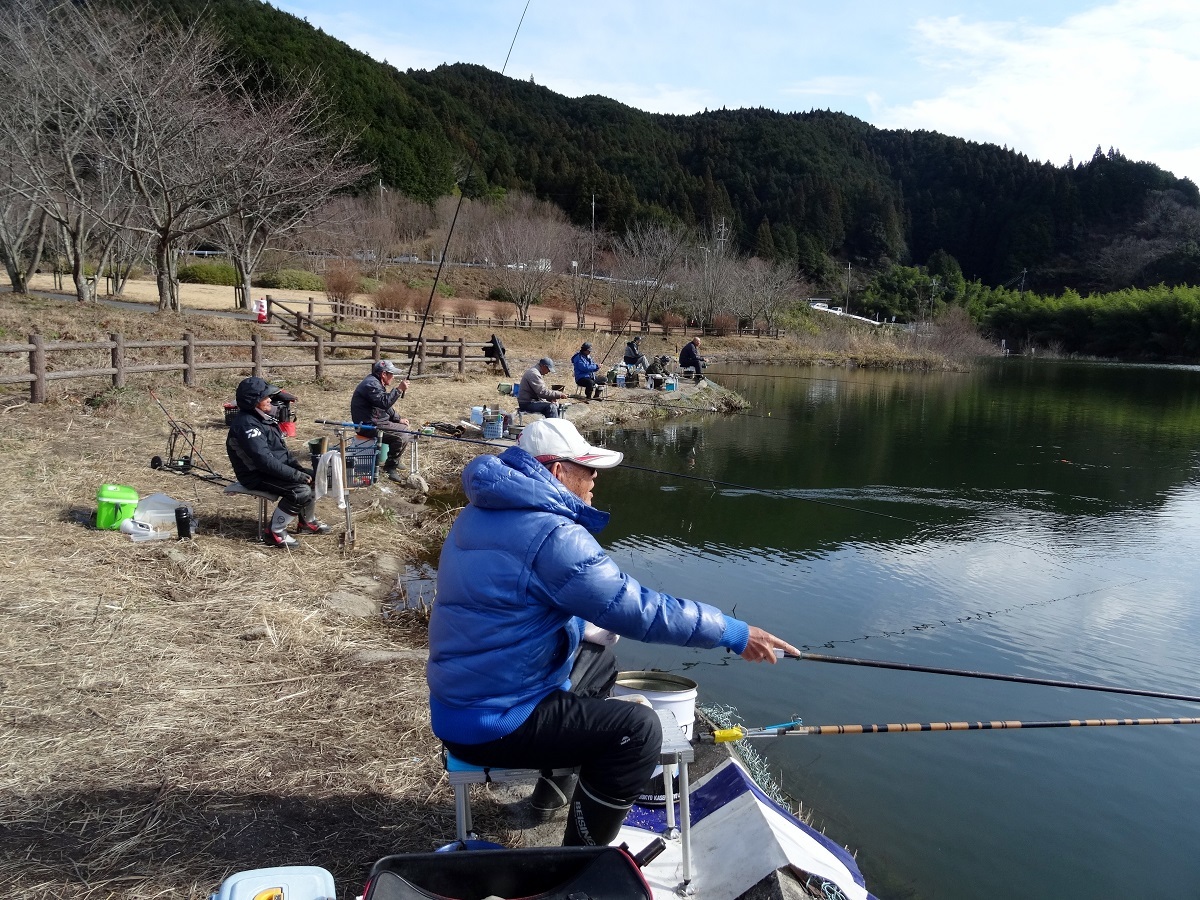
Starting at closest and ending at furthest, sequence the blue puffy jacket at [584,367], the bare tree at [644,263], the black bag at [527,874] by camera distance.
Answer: the black bag at [527,874] → the blue puffy jacket at [584,367] → the bare tree at [644,263]

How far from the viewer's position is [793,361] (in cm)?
4078

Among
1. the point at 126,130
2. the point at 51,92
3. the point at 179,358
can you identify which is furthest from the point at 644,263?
the point at 179,358

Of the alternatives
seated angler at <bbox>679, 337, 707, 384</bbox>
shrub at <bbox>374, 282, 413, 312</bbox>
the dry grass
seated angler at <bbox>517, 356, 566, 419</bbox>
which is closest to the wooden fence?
seated angler at <bbox>517, 356, 566, 419</bbox>

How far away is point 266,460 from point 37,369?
18.1ft

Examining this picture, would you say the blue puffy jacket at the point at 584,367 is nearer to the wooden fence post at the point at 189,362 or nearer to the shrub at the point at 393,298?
the wooden fence post at the point at 189,362

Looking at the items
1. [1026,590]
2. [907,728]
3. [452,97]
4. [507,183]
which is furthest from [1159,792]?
[452,97]

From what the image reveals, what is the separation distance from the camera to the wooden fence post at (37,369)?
32.6 feet

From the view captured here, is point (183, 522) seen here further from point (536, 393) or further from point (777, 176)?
point (777, 176)

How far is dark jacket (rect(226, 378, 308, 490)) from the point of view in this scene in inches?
253

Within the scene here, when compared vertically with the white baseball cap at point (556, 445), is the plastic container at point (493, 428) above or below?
below

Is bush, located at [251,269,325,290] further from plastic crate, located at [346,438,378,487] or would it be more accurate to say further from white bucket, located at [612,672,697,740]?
white bucket, located at [612,672,697,740]

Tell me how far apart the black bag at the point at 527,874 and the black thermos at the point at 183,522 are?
4.93 m

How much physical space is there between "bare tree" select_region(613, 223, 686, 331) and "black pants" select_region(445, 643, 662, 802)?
131ft

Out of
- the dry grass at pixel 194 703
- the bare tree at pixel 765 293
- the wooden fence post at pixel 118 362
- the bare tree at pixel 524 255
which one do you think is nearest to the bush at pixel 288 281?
the bare tree at pixel 524 255
